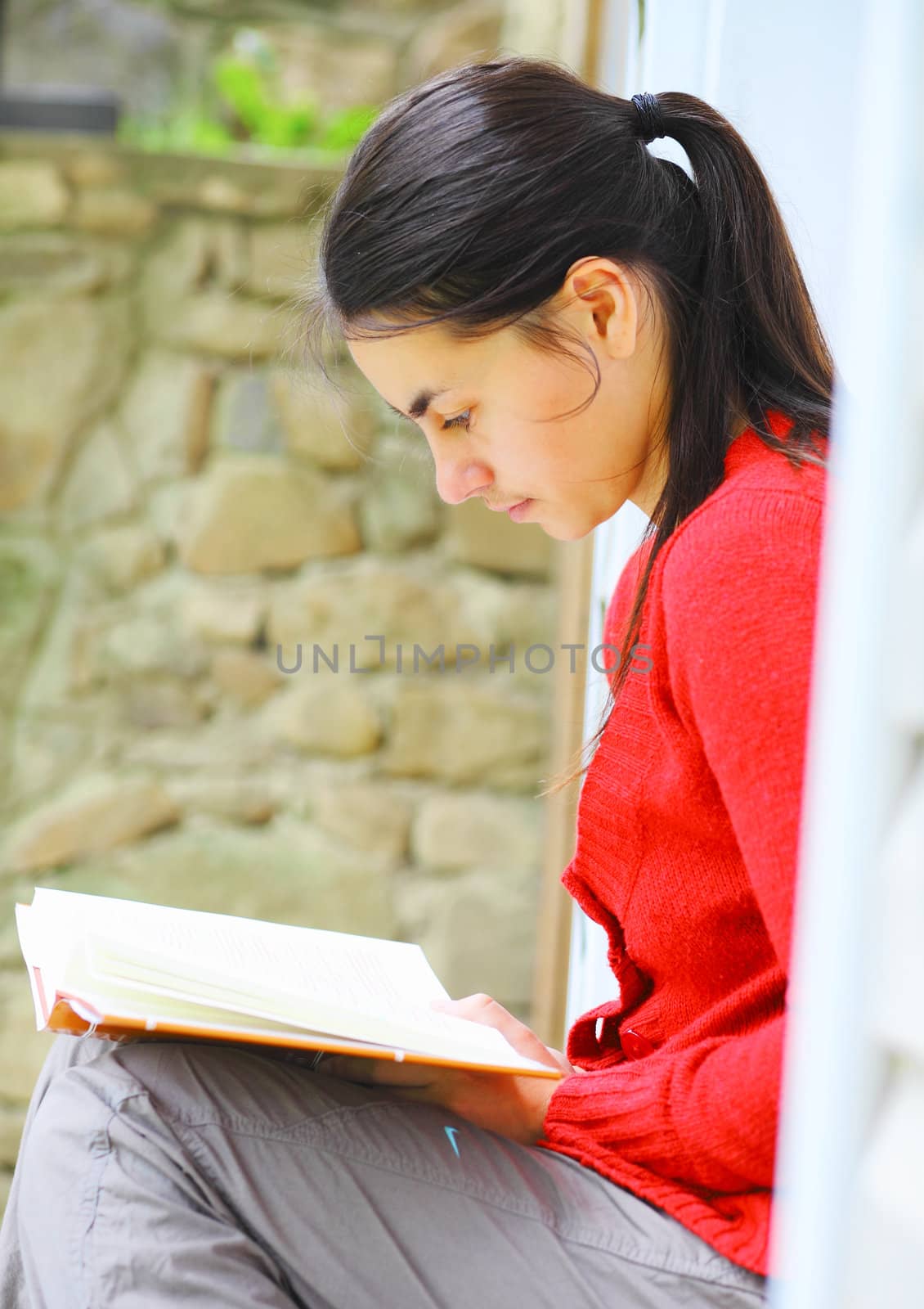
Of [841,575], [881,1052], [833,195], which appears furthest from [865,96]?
[833,195]

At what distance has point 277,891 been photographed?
1766 millimetres

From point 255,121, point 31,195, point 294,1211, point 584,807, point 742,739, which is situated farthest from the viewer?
point 255,121

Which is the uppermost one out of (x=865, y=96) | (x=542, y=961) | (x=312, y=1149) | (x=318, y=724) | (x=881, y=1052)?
(x=865, y=96)

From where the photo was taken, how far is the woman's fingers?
86 centimetres

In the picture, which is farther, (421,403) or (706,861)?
(421,403)

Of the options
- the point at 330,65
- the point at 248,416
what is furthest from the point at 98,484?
the point at 330,65

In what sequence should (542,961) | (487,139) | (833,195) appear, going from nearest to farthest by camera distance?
(487,139)
(833,195)
(542,961)

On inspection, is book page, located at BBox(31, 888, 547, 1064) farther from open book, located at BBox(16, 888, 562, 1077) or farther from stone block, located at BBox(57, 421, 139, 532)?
stone block, located at BBox(57, 421, 139, 532)

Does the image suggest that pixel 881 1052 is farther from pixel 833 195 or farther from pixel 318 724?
pixel 318 724

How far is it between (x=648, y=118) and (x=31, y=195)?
1121 millimetres

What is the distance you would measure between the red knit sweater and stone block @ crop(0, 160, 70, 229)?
1.25 meters

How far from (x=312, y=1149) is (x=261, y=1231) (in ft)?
0.16

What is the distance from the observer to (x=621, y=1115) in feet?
2.43

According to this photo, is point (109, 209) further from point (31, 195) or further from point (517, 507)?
point (517, 507)
